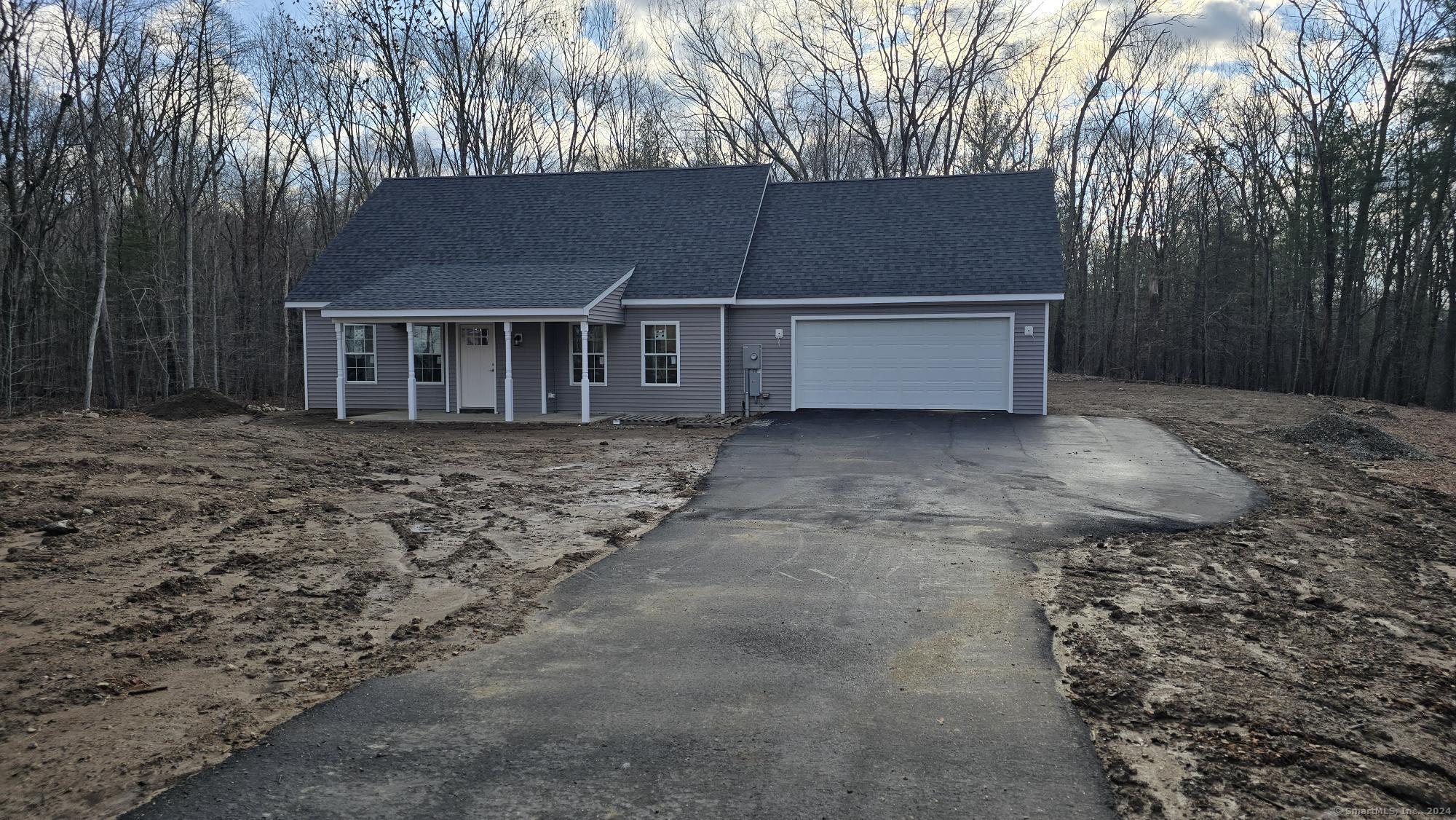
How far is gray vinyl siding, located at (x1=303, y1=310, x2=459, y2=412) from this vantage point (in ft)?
64.5

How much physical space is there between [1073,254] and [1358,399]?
48.2 ft

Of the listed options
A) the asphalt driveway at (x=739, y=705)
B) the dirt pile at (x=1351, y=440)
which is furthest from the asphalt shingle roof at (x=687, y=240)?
the asphalt driveway at (x=739, y=705)

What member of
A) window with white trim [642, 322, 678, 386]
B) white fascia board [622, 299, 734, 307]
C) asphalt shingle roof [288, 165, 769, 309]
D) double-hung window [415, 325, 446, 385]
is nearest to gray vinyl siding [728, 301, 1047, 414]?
white fascia board [622, 299, 734, 307]

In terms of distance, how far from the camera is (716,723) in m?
4.06

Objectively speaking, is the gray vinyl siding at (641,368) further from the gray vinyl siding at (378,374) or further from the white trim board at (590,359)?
the gray vinyl siding at (378,374)

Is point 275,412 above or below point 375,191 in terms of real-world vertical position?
below

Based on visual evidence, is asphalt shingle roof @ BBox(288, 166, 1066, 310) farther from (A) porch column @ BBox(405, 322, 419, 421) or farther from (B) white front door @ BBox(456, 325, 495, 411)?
(B) white front door @ BBox(456, 325, 495, 411)

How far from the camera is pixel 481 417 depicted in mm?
18312

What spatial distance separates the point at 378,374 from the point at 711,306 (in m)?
7.75

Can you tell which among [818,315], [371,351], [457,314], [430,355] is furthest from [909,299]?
[371,351]

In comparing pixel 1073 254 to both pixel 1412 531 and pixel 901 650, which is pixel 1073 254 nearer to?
pixel 1412 531

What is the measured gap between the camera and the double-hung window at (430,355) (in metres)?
19.6

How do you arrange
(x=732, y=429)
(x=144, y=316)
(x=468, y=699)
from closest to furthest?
(x=468, y=699), (x=732, y=429), (x=144, y=316)

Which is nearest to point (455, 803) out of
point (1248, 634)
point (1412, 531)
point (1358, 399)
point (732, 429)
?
point (1248, 634)
